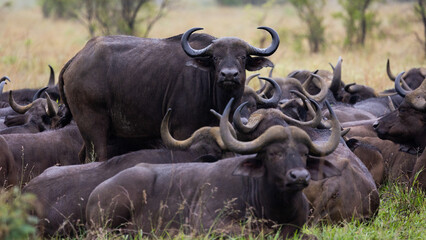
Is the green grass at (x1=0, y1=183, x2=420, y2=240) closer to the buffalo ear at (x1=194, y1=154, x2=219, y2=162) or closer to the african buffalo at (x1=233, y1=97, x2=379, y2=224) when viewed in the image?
the african buffalo at (x1=233, y1=97, x2=379, y2=224)

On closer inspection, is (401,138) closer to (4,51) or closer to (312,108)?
(312,108)

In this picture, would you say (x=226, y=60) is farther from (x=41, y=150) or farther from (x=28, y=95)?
(x=28, y=95)

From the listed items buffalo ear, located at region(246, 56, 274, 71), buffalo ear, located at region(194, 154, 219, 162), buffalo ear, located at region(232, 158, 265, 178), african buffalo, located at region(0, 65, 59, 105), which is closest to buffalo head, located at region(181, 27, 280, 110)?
buffalo ear, located at region(246, 56, 274, 71)

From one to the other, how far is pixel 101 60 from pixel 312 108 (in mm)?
2806

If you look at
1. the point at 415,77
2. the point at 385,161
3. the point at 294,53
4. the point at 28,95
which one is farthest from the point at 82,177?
the point at 294,53

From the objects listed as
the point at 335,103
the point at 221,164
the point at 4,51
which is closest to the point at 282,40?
the point at 4,51

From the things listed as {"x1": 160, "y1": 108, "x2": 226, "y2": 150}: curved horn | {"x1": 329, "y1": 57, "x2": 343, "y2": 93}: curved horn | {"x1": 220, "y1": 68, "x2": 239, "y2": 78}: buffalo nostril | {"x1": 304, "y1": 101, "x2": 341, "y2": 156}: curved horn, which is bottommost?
{"x1": 329, "y1": 57, "x2": 343, "y2": 93}: curved horn

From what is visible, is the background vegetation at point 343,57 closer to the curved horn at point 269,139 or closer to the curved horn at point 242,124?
the curved horn at point 269,139

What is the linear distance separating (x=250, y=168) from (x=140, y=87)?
290cm

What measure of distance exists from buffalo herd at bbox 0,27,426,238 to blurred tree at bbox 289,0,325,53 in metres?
13.9

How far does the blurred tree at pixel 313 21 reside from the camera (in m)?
24.8

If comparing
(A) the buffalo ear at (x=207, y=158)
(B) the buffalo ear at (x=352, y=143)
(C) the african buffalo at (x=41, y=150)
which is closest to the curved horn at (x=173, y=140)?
(A) the buffalo ear at (x=207, y=158)

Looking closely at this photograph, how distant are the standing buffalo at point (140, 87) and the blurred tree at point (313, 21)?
16.4 meters

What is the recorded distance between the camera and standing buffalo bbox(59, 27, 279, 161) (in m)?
8.26
